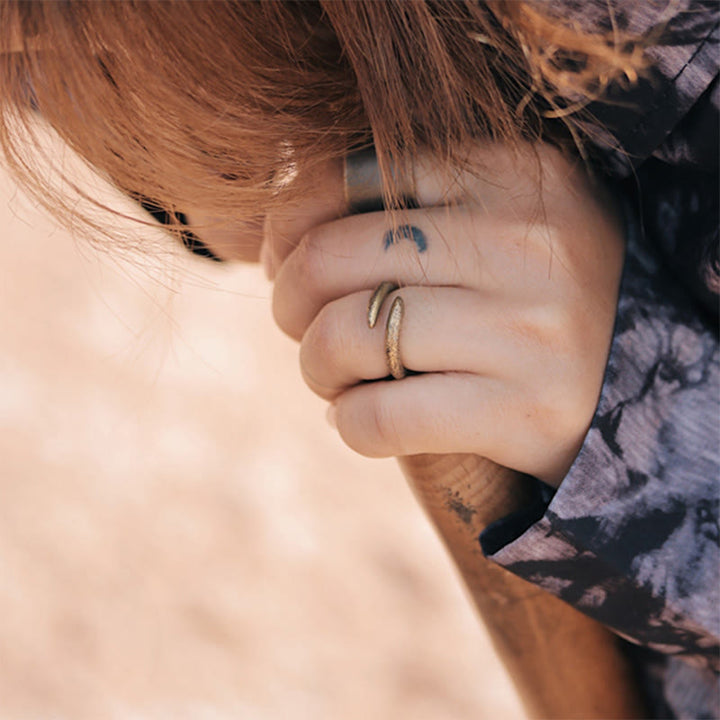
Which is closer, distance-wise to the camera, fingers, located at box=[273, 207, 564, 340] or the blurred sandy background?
fingers, located at box=[273, 207, 564, 340]

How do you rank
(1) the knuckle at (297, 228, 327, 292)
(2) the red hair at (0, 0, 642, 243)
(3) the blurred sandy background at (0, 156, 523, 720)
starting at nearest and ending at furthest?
1. (2) the red hair at (0, 0, 642, 243)
2. (1) the knuckle at (297, 228, 327, 292)
3. (3) the blurred sandy background at (0, 156, 523, 720)

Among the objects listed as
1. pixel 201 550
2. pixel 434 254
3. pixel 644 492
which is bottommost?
pixel 644 492

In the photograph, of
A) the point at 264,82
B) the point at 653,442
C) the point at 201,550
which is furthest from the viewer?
the point at 201,550

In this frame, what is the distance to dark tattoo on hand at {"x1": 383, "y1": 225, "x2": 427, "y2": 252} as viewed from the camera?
436 mm

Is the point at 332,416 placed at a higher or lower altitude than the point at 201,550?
lower

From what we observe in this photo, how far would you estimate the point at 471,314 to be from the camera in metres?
0.44

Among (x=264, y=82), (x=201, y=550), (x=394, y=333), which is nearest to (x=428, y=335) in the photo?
(x=394, y=333)

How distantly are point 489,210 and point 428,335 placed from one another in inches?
3.1

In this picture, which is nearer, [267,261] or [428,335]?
[428,335]

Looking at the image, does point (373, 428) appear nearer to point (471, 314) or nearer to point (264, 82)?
point (471, 314)

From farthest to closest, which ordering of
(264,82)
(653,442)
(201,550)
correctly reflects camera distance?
(201,550) < (653,442) < (264,82)

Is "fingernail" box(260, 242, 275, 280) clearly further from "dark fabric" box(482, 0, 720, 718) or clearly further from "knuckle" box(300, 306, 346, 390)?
Result: "dark fabric" box(482, 0, 720, 718)

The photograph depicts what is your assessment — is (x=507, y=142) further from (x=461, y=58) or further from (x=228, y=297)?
(x=228, y=297)

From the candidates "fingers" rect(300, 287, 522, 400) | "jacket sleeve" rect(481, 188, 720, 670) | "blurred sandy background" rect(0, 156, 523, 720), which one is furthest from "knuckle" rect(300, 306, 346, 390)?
"blurred sandy background" rect(0, 156, 523, 720)
